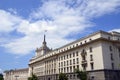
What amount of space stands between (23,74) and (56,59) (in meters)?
74.5

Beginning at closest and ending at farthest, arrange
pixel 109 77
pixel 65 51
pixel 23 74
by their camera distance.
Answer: pixel 109 77, pixel 65 51, pixel 23 74

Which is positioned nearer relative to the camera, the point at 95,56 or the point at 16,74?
the point at 95,56

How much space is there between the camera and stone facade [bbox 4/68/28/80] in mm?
151375

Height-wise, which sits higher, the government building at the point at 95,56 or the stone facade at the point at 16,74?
the government building at the point at 95,56

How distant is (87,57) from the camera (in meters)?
66.9

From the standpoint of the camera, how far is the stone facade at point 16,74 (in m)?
151

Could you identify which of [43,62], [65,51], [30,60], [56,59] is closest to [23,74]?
[30,60]

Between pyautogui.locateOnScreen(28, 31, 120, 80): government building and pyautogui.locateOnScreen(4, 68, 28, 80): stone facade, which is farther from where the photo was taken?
pyautogui.locateOnScreen(4, 68, 28, 80): stone facade

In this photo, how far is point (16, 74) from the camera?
543ft

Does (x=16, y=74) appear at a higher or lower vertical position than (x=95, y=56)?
lower

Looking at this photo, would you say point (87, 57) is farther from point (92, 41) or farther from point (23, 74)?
point (23, 74)

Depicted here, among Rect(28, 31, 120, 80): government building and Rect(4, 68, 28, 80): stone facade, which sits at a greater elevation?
Rect(28, 31, 120, 80): government building

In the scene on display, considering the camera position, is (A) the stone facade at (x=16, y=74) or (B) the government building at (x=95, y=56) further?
(A) the stone facade at (x=16, y=74)

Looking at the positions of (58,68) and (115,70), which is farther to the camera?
(58,68)
